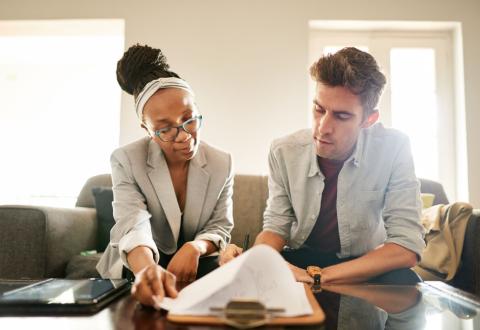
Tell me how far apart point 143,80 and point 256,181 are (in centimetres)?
100

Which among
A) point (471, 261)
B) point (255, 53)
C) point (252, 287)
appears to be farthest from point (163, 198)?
point (255, 53)

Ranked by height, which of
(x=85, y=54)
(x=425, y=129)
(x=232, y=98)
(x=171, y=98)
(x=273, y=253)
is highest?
(x=85, y=54)

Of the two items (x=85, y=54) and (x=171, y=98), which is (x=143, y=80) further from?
(x=85, y=54)

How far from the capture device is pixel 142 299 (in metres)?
0.70

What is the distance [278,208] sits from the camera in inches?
54.7

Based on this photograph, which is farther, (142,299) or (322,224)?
(322,224)

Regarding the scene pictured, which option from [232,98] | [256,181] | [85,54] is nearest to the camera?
[256,181]

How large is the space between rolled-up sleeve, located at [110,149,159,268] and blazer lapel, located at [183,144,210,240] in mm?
138

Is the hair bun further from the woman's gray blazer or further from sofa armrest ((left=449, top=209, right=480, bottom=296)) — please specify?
sofa armrest ((left=449, top=209, right=480, bottom=296))

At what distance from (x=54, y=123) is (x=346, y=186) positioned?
4.12m

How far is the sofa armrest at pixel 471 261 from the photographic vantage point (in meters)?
1.54

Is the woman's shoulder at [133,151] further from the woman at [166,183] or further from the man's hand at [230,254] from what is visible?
the man's hand at [230,254]

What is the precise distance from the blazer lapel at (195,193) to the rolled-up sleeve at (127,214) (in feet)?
0.45

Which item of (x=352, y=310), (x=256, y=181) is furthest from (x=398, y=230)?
Answer: (x=256, y=181)
